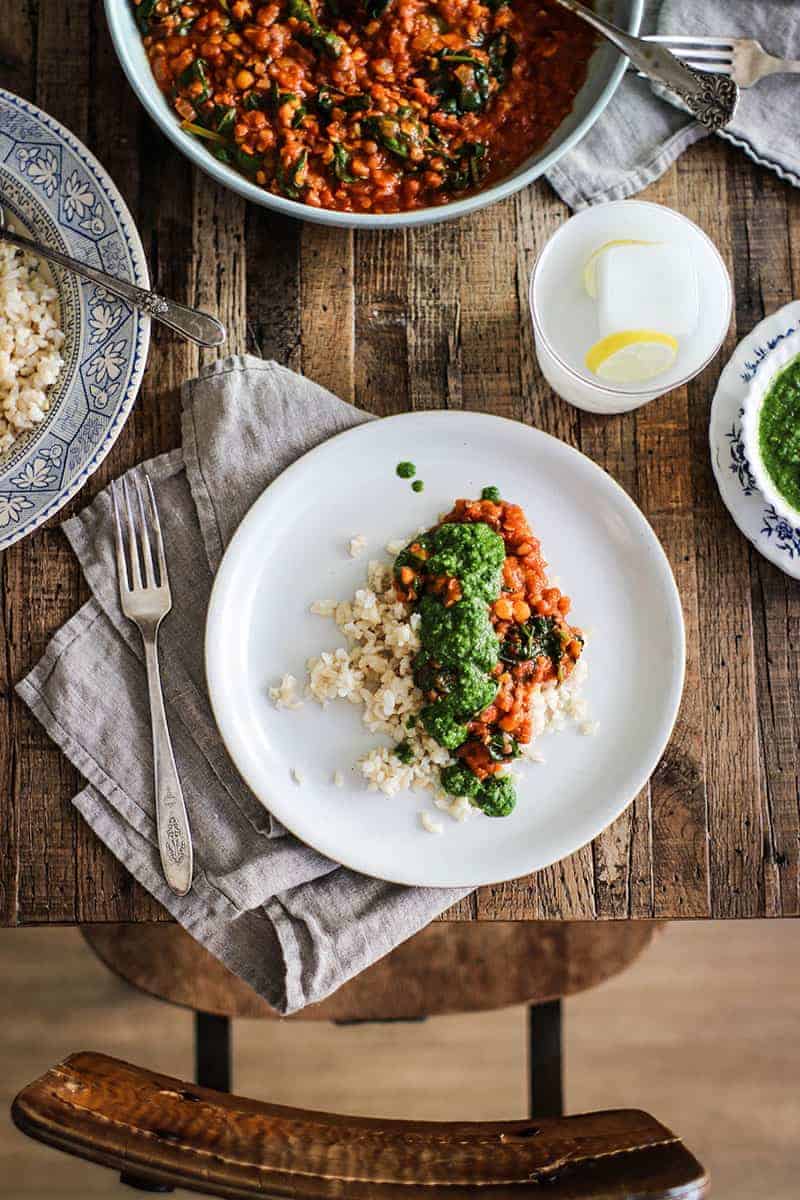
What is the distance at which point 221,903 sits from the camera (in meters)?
1.99

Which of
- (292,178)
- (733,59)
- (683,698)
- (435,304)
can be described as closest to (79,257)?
(292,178)

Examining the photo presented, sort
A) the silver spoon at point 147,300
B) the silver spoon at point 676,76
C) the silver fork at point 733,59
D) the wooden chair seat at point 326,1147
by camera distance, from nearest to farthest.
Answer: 1. the wooden chair seat at point 326,1147
2. the silver spoon at point 676,76
3. the silver spoon at point 147,300
4. the silver fork at point 733,59

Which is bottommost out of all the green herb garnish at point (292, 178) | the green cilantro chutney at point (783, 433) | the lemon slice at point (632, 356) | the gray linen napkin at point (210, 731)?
the gray linen napkin at point (210, 731)

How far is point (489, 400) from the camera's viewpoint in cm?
213

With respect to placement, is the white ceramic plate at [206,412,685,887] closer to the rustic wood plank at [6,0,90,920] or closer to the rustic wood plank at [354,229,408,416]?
the rustic wood plank at [354,229,408,416]

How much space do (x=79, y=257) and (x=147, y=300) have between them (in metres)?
0.16

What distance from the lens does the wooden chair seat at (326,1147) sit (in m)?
1.57

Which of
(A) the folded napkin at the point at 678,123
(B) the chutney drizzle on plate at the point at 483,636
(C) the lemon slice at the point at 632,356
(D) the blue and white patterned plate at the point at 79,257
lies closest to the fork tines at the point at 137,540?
(D) the blue and white patterned plate at the point at 79,257

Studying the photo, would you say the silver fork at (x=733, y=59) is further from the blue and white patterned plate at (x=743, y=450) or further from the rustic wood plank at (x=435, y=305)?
the rustic wood plank at (x=435, y=305)

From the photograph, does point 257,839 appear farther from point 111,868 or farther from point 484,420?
point 484,420

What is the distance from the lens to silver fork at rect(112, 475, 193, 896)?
197 centimetres

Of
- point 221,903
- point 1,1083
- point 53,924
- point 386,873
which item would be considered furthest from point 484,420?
point 1,1083

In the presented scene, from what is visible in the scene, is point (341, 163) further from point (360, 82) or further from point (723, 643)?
point (723, 643)

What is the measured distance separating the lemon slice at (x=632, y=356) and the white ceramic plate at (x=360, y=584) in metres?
0.18
